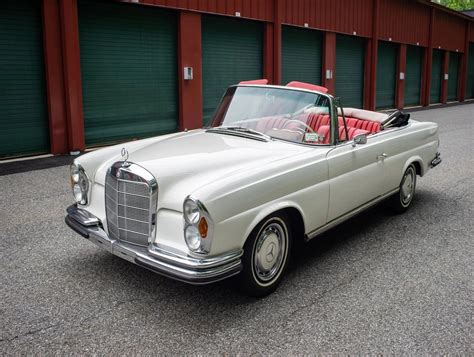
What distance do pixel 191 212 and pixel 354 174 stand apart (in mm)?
1960

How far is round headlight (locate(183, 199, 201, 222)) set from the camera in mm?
3148

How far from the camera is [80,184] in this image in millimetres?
4125

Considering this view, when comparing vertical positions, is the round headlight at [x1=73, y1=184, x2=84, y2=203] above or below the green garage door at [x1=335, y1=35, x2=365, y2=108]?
below

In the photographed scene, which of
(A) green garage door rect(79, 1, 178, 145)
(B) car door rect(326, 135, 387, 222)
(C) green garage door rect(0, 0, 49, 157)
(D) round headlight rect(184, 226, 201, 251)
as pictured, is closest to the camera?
(D) round headlight rect(184, 226, 201, 251)

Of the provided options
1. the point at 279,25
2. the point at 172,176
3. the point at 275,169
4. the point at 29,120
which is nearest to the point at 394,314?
the point at 275,169

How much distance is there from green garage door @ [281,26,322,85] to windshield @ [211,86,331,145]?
35.7 ft

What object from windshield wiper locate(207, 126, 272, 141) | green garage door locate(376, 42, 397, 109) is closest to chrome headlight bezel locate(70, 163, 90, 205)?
windshield wiper locate(207, 126, 272, 141)

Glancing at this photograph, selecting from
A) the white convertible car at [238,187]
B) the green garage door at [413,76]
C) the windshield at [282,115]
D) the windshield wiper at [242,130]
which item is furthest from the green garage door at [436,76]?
the windshield wiper at [242,130]

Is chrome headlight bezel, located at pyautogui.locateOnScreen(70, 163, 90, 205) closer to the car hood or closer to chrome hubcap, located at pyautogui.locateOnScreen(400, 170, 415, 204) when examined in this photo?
the car hood

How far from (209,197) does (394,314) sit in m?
1.52

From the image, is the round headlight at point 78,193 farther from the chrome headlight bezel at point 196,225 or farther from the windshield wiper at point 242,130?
the windshield wiper at point 242,130

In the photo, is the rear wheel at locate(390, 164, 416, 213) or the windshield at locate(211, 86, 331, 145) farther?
the rear wheel at locate(390, 164, 416, 213)

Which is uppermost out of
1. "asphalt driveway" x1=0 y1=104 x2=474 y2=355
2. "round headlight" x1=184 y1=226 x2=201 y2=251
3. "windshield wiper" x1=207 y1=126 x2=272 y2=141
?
"windshield wiper" x1=207 y1=126 x2=272 y2=141

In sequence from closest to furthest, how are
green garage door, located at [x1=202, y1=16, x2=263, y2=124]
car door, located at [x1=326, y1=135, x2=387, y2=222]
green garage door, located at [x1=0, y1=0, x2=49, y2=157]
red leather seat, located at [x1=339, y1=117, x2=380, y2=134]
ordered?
car door, located at [x1=326, y1=135, x2=387, y2=222]
red leather seat, located at [x1=339, y1=117, x2=380, y2=134]
green garage door, located at [x1=0, y1=0, x2=49, y2=157]
green garage door, located at [x1=202, y1=16, x2=263, y2=124]
